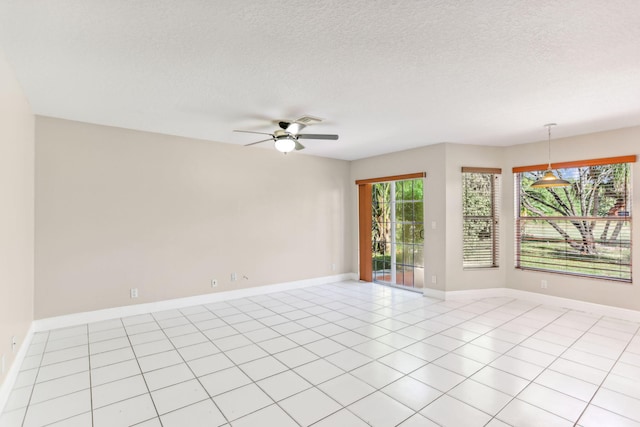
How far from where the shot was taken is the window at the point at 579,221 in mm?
4355

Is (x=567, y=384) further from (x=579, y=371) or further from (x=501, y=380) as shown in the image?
(x=501, y=380)

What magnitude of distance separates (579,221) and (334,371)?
440 centimetres

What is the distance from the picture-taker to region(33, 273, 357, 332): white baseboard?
12.9 ft

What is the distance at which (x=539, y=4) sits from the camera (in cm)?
180

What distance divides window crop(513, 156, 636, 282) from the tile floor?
816 mm

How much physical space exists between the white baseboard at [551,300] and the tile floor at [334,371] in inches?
6.1

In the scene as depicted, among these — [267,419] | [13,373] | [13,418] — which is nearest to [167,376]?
[13,418]

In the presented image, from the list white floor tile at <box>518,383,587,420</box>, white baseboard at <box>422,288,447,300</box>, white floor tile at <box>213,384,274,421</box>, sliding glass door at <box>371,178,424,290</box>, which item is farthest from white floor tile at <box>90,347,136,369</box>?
sliding glass door at <box>371,178,424,290</box>

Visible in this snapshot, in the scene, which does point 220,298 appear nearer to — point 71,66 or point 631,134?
point 71,66

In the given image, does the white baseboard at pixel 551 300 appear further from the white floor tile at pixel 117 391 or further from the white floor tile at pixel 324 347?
the white floor tile at pixel 117 391

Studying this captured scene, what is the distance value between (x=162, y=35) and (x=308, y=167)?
4245mm

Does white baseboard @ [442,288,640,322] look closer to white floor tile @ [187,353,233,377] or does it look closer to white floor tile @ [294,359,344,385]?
white floor tile @ [294,359,344,385]

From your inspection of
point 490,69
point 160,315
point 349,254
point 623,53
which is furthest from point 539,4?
point 349,254

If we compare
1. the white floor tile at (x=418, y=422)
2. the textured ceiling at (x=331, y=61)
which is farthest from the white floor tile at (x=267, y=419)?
the textured ceiling at (x=331, y=61)
